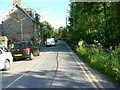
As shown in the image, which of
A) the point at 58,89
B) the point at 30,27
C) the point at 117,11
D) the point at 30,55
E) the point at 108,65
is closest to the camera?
the point at 58,89

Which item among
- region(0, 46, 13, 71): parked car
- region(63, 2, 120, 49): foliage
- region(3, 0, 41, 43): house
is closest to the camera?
region(0, 46, 13, 71): parked car

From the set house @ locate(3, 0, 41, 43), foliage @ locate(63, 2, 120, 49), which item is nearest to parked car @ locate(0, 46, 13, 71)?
foliage @ locate(63, 2, 120, 49)

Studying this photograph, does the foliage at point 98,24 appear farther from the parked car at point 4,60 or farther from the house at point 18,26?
the house at point 18,26

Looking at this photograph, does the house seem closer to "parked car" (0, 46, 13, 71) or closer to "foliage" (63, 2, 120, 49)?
"foliage" (63, 2, 120, 49)

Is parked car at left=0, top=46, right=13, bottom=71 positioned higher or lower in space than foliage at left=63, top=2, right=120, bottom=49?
lower

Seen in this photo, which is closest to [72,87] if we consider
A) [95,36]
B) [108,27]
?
[108,27]

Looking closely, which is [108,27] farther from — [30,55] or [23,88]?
[23,88]

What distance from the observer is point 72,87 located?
7.02 m

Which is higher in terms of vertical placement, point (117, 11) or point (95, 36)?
point (117, 11)

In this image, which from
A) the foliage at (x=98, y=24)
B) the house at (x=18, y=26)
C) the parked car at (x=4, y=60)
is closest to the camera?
the parked car at (x=4, y=60)

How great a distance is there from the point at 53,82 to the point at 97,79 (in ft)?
6.28

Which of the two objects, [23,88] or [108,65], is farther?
[108,65]

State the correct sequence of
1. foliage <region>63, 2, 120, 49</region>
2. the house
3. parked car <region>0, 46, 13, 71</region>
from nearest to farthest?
1. parked car <region>0, 46, 13, 71</region>
2. foliage <region>63, 2, 120, 49</region>
3. the house

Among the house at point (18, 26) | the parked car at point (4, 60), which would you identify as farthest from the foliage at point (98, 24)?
the house at point (18, 26)
